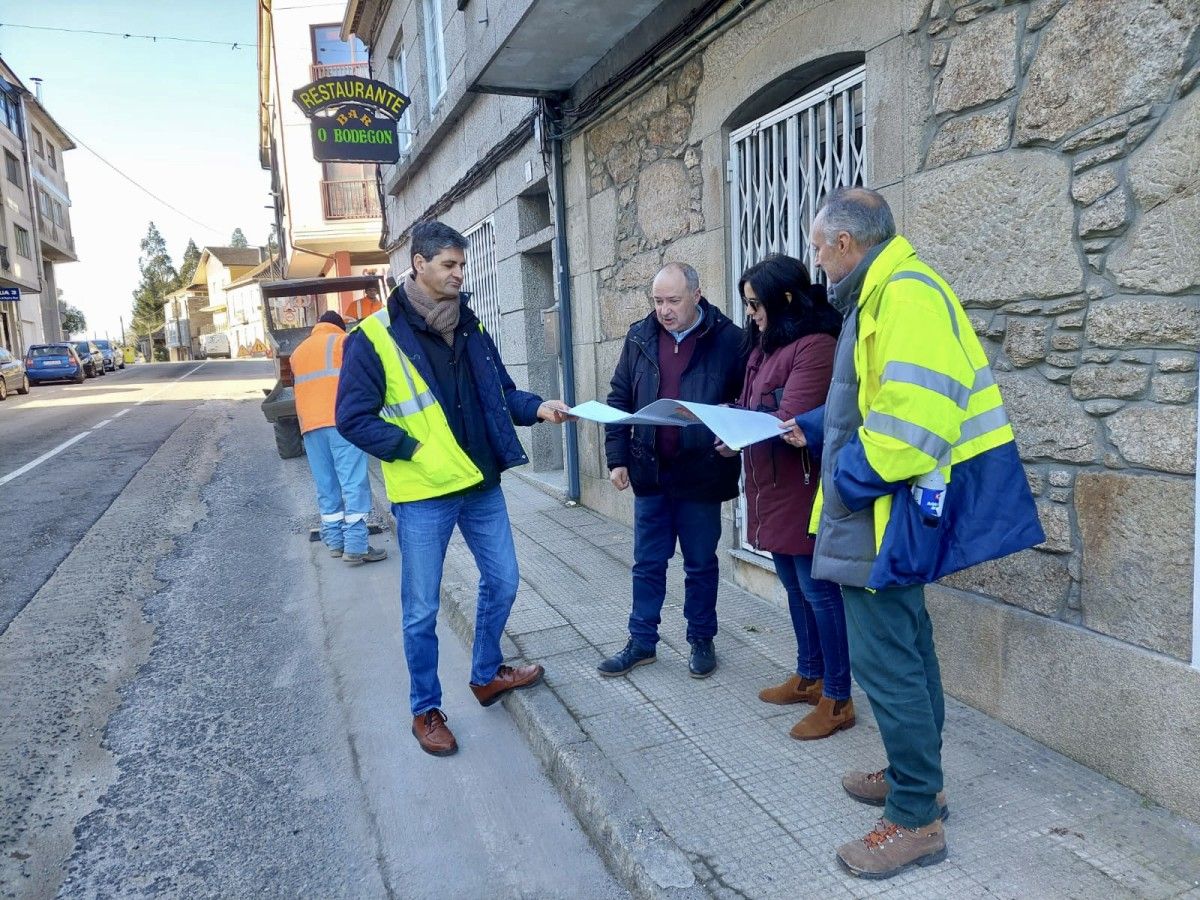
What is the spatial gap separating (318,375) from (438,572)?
3.32m

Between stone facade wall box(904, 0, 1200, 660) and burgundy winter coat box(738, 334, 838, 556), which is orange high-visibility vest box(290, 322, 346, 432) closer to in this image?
burgundy winter coat box(738, 334, 838, 556)

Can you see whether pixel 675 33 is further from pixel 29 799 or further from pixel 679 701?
pixel 29 799

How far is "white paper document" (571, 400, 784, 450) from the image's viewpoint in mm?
2779

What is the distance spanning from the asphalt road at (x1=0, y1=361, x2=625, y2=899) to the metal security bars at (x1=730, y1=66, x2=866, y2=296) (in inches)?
109

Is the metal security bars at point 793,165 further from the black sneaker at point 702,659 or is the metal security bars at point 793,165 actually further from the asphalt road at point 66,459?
the asphalt road at point 66,459

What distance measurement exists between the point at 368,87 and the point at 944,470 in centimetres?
1110

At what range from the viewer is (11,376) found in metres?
23.8

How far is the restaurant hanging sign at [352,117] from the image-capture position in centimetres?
1116

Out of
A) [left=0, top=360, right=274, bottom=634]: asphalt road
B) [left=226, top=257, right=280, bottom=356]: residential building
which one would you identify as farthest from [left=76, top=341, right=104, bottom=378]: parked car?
[left=226, top=257, right=280, bottom=356]: residential building

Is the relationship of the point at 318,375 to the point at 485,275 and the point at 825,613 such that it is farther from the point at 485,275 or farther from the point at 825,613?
the point at 825,613

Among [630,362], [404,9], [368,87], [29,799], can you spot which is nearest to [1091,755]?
[630,362]

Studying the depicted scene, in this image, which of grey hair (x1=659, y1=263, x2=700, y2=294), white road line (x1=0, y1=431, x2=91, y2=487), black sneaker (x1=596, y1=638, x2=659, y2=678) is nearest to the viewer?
grey hair (x1=659, y1=263, x2=700, y2=294)

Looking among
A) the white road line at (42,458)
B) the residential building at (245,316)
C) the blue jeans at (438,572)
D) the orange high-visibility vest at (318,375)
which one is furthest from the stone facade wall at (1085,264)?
the residential building at (245,316)

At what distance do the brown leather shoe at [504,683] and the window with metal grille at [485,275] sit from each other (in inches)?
238
